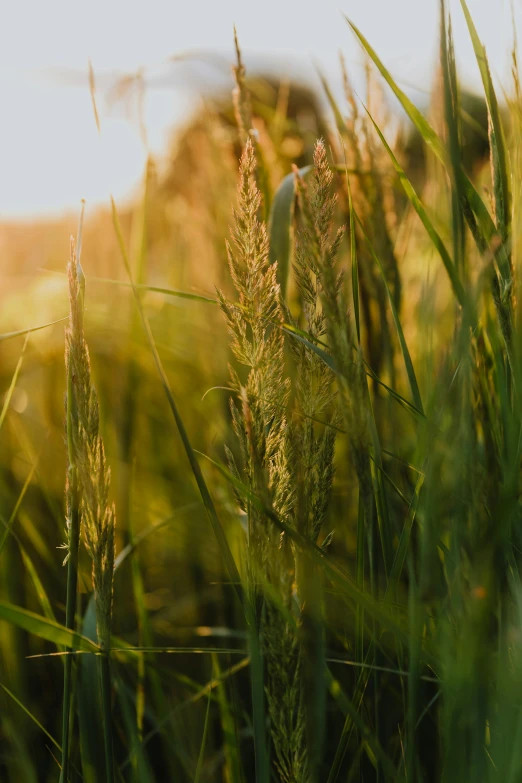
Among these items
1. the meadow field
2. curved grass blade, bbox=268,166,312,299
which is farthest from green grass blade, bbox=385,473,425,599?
curved grass blade, bbox=268,166,312,299

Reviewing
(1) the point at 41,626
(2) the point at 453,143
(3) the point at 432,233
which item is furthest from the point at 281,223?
(1) the point at 41,626

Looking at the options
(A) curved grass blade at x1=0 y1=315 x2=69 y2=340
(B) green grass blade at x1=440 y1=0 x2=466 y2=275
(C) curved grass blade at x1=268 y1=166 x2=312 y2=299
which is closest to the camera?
(B) green grass blade at x1=440 y1=0 x2=466 y2=275

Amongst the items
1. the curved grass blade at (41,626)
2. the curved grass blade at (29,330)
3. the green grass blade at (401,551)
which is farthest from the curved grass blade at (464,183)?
the curved grass blade at (41,626)

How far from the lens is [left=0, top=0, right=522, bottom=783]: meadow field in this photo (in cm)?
41

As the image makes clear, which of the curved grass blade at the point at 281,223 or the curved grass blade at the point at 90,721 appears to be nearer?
the curved grass blade at the point at 90,721

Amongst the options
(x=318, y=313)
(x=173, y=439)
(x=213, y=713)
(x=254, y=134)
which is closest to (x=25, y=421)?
(x=173, y=439)

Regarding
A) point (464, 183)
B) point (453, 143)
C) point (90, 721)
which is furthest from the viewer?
point (90, 721)

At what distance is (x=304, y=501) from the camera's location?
1.54 ft

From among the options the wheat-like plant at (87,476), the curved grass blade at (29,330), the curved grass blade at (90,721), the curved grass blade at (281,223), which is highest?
the curved grass blade at (281,223)

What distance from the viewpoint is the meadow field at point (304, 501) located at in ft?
1.34

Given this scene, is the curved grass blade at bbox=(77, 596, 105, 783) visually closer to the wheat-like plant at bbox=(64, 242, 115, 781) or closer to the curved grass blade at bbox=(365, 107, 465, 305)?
the wheat-like plant at bbox=(64, 242, 115, 781)

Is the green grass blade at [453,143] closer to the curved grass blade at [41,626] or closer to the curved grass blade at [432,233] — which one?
the curved grass blade at [432,233]

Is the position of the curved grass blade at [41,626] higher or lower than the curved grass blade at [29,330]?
lower

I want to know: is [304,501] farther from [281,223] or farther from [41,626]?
[281,223]
